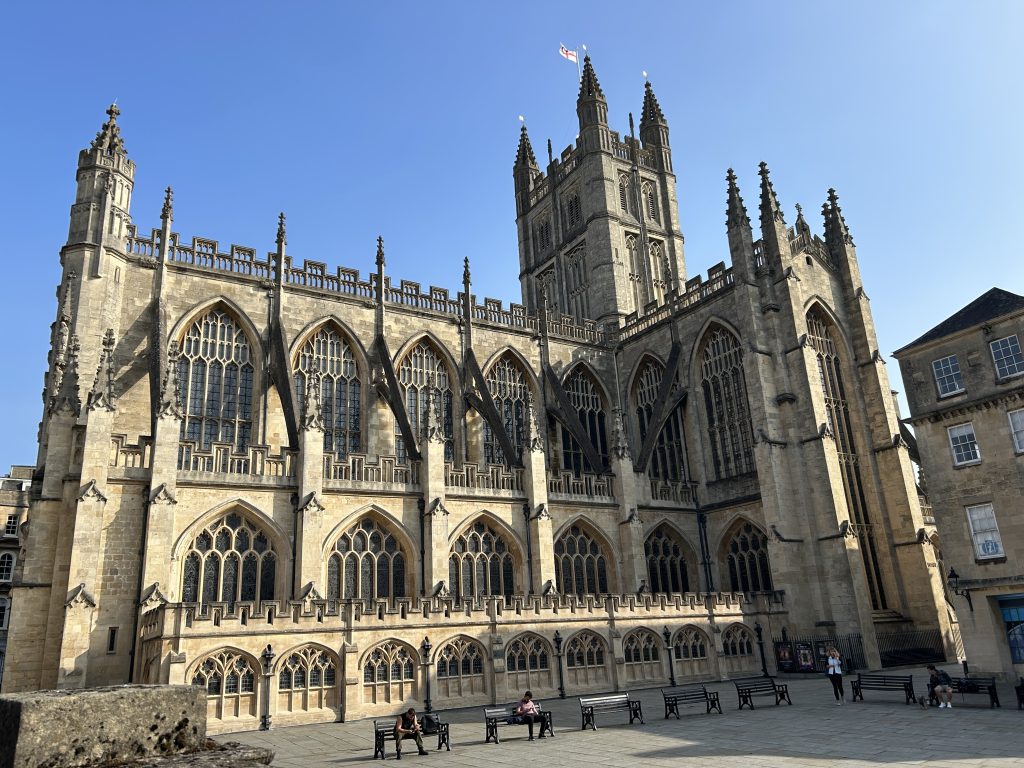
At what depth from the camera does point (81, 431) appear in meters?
22.4

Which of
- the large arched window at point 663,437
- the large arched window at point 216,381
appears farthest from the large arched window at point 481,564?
the large arched window at point 663,437

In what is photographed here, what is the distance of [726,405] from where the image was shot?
33.0m

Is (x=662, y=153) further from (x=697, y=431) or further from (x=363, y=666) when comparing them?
(x=363, y=666)

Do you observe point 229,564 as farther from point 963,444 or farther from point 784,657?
point 963,444

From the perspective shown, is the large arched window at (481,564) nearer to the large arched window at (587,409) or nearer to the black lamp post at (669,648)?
the black lamp post at (669,648)

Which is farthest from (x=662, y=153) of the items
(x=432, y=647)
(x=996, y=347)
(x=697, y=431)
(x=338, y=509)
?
(x=432, y=647)

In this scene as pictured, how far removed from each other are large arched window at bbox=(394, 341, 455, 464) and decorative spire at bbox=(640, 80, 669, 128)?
26132mm

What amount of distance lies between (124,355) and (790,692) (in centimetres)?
2308

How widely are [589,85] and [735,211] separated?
1840cm

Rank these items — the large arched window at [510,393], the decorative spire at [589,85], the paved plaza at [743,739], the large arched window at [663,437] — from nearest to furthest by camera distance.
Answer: the paved plaza at [743,739] → the large arched window at [510,393] → the large arched window at [663,437] → the decorative spire at [589,85]

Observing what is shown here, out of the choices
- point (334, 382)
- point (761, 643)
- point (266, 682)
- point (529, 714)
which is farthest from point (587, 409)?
point (529, 714)

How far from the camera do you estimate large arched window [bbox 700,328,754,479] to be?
32.1 meters

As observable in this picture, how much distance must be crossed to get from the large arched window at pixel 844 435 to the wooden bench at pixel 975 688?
12.6 meters

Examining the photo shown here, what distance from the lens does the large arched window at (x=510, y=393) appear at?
112 ft
